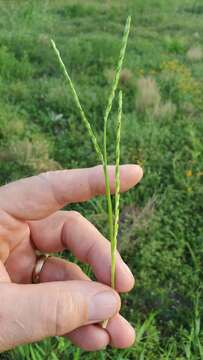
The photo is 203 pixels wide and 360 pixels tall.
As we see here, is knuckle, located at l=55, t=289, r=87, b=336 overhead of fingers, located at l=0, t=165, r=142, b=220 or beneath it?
beneath

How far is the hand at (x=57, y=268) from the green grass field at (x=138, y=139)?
550mm

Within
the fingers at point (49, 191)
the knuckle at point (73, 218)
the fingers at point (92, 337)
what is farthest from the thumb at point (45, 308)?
the knuckle at point (73, 218)

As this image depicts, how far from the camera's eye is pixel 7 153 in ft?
14.6

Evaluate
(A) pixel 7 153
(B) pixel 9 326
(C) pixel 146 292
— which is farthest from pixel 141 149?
(B) pixel 9 326

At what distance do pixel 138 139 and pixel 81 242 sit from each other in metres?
2.67

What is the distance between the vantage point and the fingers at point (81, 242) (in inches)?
76.6

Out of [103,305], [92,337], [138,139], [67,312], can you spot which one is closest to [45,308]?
[67,312]

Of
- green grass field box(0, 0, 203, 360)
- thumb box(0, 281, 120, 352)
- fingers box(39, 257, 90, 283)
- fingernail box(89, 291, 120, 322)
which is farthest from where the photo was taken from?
green grass field box(0, 0, 203, 360)

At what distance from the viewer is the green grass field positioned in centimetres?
320

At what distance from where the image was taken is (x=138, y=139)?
467cm

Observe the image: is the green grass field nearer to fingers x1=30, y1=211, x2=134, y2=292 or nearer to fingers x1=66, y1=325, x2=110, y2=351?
fingers x1=66, y1=325, x2=110, y2=351

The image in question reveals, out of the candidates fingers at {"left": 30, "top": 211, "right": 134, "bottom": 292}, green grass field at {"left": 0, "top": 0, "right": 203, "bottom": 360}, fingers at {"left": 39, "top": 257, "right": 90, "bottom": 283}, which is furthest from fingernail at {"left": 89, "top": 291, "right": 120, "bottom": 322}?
green grass field at {"left": 0, "top": 0, "right": 203, "bottom": 360}

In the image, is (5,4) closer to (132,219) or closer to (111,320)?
(132,219)

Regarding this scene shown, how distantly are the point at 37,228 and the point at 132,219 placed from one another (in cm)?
175
